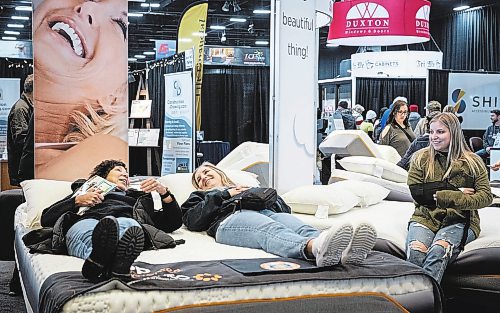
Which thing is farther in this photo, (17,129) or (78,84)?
(17,129)

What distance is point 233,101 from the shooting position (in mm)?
12203

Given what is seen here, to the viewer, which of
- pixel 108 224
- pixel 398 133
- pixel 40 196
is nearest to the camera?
pixel 108 224

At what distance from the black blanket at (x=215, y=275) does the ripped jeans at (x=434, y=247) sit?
47 centimetres

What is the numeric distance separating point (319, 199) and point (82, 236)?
1.71 metres

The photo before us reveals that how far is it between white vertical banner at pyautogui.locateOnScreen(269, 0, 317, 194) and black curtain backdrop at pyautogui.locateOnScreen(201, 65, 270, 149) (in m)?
6.87

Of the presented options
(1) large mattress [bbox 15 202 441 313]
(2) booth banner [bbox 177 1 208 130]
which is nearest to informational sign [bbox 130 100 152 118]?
(2) booth banner [bbox 177 1 208 130]

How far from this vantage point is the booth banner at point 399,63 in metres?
15.3

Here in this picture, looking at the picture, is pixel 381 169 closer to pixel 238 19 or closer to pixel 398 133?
pixel 398 133

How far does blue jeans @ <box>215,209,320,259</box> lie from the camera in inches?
128

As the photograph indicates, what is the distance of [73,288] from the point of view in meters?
2.54

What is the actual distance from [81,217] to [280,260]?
3.76 feet

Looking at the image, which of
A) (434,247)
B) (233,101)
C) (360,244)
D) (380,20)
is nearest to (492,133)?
(380,20)

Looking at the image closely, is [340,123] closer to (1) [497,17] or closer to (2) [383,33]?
(2) [383,33]

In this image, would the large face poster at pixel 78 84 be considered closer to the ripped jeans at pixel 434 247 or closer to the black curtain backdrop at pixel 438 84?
the ripped jeans at pixel 434 247
